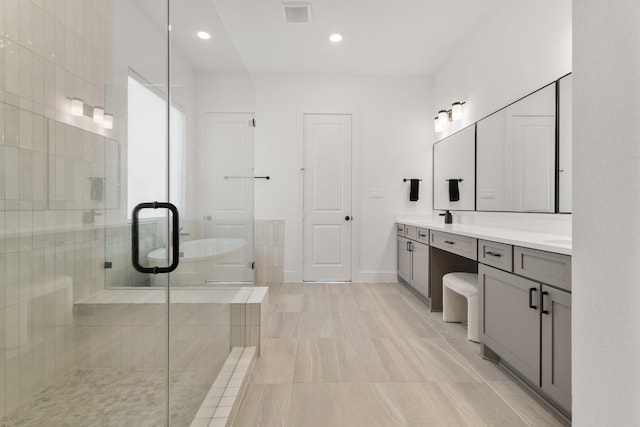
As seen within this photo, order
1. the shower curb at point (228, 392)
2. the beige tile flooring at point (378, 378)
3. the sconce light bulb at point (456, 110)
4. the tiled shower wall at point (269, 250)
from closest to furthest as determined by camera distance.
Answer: the shower curb at point (228, 392), the beige tile flooring at point (378, 378), the sconce light bulb at point (456, 110), the tiled shower wall at point (269, 250)

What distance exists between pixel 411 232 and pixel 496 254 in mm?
1697

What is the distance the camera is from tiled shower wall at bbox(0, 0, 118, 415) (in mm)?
826

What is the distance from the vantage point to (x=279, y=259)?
4285 millimetres

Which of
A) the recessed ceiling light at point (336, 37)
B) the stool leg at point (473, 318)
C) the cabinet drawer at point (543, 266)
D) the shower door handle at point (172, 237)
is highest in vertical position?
the recessed ceiling light at point (336, 37)

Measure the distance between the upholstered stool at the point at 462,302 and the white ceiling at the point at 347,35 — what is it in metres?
2.32

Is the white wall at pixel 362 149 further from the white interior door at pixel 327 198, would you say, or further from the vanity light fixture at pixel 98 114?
the vanity light fixture at pixel 98 114

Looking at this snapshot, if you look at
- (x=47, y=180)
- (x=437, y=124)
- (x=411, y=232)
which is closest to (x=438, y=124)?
(x=437, y=124)

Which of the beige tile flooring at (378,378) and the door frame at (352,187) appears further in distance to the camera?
the door frame at (352,187)

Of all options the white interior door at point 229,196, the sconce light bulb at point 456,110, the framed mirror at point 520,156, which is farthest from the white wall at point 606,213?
the sconce light bulb at point 456,110

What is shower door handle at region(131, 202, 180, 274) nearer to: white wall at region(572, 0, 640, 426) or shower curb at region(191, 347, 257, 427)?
shower curb at region(191, 347, 257, 427)

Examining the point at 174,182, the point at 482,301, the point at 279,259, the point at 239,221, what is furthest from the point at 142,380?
the point at 279,259

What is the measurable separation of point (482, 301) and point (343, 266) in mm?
2287

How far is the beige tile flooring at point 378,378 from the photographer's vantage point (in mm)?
1579

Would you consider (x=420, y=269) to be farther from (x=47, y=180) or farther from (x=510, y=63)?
(x=47, y=180)
